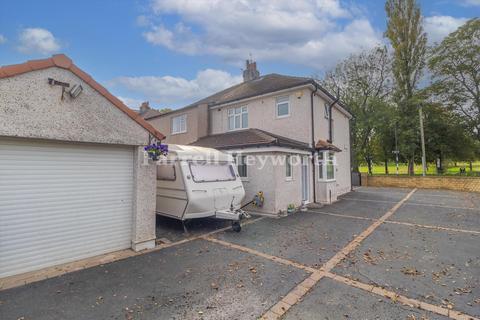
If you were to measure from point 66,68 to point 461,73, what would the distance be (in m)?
35.8

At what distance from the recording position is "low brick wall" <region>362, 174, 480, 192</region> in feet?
64.7

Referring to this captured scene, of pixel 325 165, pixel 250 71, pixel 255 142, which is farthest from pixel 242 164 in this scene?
pixel 250 71

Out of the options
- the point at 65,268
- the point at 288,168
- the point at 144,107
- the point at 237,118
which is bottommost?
the point at 65,268

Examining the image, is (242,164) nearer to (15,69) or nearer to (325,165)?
(325,165)

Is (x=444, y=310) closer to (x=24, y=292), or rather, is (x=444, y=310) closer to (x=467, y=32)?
(x=24, y=292)

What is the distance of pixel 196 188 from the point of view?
8.03 metres

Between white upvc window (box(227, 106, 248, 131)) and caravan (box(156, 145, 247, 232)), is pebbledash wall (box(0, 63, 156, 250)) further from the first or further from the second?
white upvc window (box(227, 106, 248, 131))

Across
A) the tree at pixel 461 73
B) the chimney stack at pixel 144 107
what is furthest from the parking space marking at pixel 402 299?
the tree at pixel 461 73

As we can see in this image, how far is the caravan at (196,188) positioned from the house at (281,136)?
2.22 m

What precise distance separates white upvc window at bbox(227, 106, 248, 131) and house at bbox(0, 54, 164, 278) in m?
9.33

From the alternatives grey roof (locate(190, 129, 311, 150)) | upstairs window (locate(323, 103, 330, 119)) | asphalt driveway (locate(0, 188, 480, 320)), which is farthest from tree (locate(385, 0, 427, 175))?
asphalt driveway (locate(0, 188, 480, 320))

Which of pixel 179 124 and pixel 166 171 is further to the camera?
pixel 179 124

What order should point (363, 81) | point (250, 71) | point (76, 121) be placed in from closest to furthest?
point (76, 121) < point (250, 71) < point (363, 81)

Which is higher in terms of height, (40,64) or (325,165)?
(40,64)
